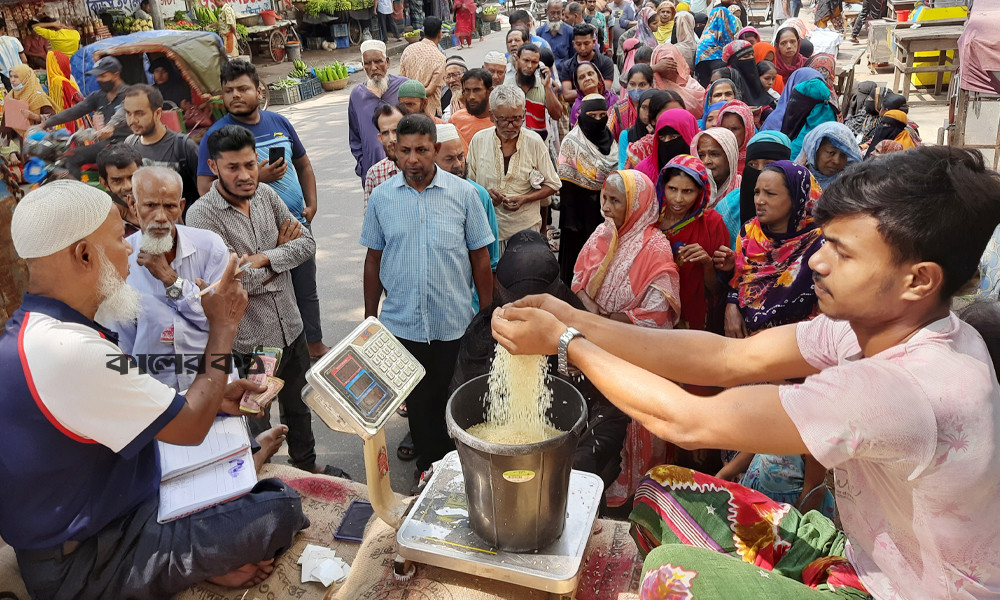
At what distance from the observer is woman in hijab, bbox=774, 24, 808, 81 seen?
7.74 m

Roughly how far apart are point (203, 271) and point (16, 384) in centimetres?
121

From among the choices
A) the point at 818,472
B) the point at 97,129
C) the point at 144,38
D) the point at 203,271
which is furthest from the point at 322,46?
the point at 818,472

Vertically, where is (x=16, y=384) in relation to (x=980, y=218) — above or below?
below

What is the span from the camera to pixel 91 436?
184cm

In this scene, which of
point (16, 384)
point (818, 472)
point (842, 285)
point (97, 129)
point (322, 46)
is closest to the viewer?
point (842, 285)

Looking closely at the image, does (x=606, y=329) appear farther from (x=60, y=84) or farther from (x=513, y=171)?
(x=60, y=84)

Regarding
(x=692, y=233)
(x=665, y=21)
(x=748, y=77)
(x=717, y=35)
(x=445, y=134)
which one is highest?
(x=665, y=21)

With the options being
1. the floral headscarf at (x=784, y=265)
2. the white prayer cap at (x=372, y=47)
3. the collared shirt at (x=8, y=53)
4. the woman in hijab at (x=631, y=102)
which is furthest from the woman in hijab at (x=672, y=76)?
the collared shirt at (x=8, y=53)

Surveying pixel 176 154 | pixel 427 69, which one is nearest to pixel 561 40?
→ pixel 427 69

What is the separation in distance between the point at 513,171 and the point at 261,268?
2.12 m

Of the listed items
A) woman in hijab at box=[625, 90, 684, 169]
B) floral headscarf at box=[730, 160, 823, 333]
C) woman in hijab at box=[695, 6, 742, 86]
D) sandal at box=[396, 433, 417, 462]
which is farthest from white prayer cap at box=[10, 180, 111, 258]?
woman in hijab at box=[695, 6, 742, 86]

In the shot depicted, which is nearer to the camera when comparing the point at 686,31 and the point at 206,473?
the point at 206,473

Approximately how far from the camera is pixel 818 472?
2.78 m

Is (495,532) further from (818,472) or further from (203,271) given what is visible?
(203,271)
